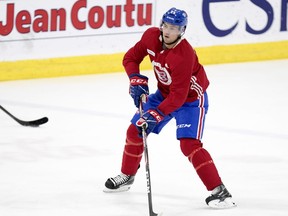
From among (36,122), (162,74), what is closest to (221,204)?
(162,74)

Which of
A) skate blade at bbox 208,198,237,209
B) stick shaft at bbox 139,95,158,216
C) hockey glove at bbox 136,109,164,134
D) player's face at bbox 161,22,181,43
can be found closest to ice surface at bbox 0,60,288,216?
skate blade at bbox 208,198,237,209

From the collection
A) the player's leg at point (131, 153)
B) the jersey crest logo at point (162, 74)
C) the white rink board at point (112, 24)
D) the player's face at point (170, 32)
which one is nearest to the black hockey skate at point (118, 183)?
the player's leg at point (131, 153)

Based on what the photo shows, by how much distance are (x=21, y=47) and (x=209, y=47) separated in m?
1.84

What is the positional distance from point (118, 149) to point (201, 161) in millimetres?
1403

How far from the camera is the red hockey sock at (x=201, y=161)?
Result: 436 cm

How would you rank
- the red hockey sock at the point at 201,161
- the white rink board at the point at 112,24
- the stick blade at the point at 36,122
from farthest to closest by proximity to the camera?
the white rink board at the point at 112,24
the stick blade at the point at 36,122
the red hockey sock at the point at 201,161

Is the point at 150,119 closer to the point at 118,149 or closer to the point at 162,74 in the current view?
the point at 162,74

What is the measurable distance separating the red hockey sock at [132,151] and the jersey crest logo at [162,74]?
29 cm

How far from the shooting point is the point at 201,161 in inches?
171

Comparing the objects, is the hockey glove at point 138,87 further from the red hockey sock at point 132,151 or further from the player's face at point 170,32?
the player's face at point 170,32

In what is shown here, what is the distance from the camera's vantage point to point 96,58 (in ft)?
26.5

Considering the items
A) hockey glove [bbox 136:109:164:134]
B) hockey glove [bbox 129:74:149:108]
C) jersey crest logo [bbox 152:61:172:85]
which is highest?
jersey crest logo [bbox 152:61:172:85]

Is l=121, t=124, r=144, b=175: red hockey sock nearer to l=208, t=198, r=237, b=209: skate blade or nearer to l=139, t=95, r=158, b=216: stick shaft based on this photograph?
l=139, t=95, r=158, b=216: stick shaft

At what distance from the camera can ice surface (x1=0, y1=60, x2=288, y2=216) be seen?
449 centimetres
